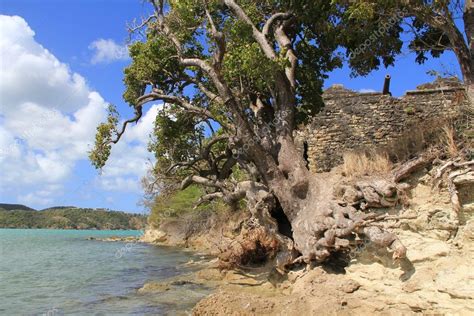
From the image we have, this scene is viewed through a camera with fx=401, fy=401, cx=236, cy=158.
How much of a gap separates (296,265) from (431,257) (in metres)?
3.96

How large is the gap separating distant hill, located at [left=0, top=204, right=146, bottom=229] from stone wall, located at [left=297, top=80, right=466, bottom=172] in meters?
121

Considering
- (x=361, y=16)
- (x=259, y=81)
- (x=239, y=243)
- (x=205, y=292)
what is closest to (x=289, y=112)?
(x=259, y=81)

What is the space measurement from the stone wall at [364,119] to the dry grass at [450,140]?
17.3 ft

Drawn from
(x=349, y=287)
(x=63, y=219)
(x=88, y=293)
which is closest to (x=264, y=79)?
(x=349, y=287)

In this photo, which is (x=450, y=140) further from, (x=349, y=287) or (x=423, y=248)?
(x=349, y=287)

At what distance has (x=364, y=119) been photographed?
1600 cm

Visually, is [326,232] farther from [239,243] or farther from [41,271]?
[41,271]

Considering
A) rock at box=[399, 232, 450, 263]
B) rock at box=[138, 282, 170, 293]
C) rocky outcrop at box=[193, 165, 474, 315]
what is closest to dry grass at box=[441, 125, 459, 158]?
rocky outcrop at box=[193, 165, 474, 315]

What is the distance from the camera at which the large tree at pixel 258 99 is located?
34.9ft

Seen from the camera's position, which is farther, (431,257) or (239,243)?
(239,243)

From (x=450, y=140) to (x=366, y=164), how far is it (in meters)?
2.23

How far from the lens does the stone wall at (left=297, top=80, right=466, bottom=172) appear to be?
15.7 meters

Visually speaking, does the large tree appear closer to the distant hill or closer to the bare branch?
the bare branch

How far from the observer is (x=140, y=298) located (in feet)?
39.0
